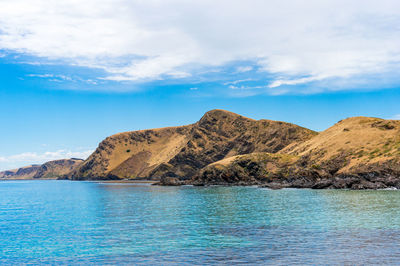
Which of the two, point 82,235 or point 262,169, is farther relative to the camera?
point 262,169

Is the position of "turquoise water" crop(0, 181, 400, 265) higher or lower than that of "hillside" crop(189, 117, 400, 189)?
lower

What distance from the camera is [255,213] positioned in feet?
193

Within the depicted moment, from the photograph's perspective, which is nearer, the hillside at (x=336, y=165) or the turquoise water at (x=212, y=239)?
the turquoise water at (x=212, y=239)

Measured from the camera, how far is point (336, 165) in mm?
149125

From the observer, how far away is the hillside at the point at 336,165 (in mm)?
125819

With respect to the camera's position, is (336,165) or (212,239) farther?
(336,165)

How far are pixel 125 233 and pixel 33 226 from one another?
57.1 feet

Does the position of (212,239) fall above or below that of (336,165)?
below

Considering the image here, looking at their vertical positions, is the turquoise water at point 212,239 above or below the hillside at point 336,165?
below

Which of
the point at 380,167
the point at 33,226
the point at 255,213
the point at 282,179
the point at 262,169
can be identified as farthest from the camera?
the point at 262,169

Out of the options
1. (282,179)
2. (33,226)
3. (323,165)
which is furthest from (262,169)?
(33,226)

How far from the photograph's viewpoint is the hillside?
413 ft

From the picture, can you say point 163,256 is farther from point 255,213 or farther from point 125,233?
point 255,213

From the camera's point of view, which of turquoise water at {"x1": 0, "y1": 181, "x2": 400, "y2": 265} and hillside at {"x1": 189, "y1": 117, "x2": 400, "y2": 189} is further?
hillside at {"x1": 189, "y1": 117, "x2": 400, "y2": 189}
